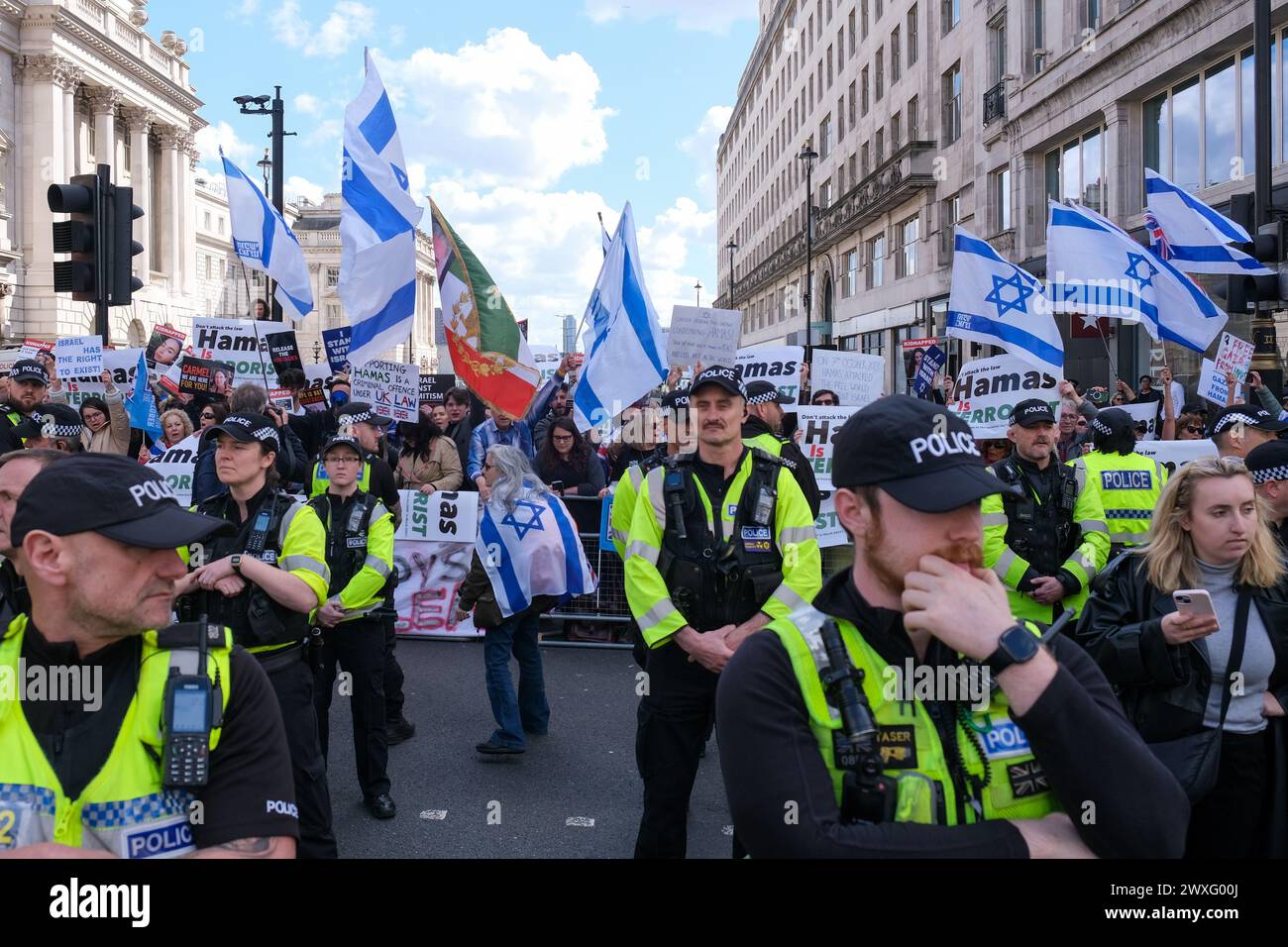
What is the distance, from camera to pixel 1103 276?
941 cm

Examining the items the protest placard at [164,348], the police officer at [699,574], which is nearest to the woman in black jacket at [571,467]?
the police officer at [699,574]

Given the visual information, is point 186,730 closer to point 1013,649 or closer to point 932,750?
point 932,750

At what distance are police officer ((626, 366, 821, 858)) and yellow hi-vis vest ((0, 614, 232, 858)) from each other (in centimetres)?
249

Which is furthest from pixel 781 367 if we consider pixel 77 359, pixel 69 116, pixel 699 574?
pixel 69 116

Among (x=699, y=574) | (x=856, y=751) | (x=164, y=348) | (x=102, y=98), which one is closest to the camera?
(x=856, y=751)

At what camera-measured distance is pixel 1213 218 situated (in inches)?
431

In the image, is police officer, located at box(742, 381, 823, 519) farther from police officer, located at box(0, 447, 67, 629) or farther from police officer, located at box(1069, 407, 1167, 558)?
police officer, located at box(0, 447, 67, 629)

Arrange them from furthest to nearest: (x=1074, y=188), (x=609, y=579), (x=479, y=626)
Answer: (x=1074, y=188), (x=609, y=579), (x=479, y=626)

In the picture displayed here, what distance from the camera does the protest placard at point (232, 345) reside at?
12.8m

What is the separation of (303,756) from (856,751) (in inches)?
128

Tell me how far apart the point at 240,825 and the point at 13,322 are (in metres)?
58.9

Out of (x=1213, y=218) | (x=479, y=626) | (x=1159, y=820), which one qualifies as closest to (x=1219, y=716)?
(x=1159, y=820)

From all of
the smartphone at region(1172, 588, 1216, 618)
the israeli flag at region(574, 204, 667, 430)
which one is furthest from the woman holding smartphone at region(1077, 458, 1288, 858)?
the israeli flag at region(574, 204, 667, 430)
